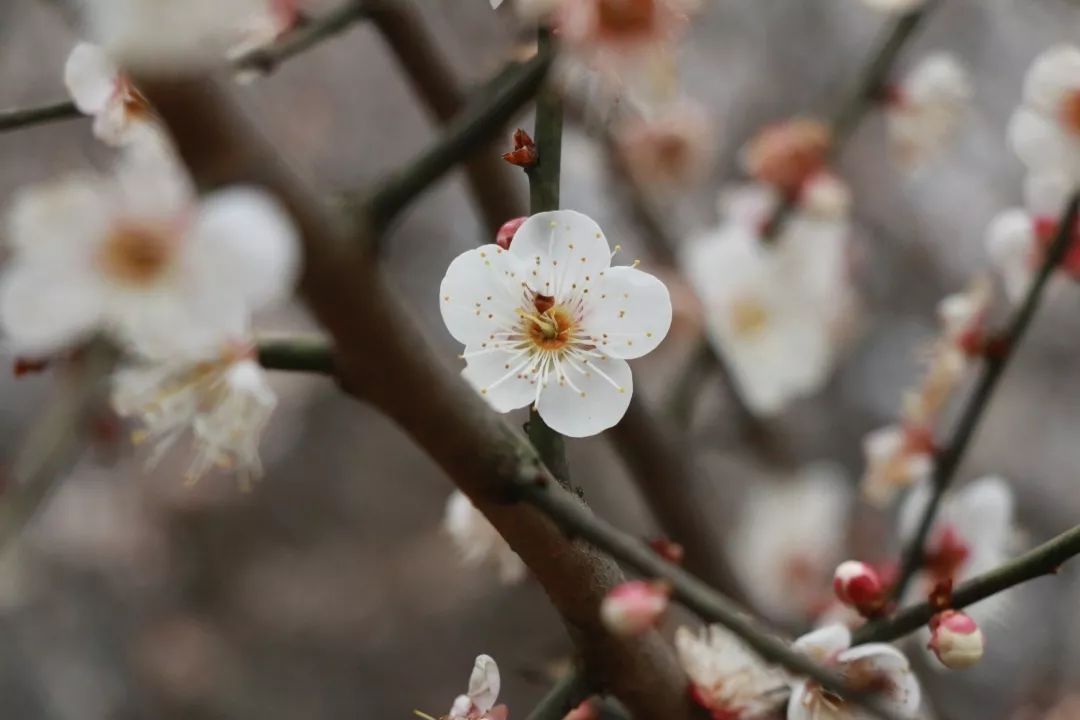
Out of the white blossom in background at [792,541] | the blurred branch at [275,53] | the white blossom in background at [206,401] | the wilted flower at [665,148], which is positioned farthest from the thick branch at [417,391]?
the white blossom in background at [792,541]

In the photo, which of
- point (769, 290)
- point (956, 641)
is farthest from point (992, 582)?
point (769, 290)

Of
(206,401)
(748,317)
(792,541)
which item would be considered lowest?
(792,541)

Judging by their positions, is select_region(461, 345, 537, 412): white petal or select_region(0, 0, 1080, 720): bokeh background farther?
select_region(0, 0, 1080, 720): bokeh background

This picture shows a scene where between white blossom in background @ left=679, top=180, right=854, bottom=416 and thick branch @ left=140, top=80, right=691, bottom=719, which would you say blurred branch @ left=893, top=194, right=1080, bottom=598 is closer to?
thick branch @ left=140, top=80, right=691, bottom=719

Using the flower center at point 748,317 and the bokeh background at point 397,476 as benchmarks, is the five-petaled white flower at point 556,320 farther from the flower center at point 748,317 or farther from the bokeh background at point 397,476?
the bokeh background at point 397,476

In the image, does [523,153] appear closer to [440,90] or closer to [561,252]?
[561,252]

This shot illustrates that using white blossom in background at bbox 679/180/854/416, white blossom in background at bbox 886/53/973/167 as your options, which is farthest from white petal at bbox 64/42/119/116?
white blossom in background at bbox 886/53/973/167

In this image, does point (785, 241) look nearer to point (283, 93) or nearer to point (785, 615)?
point (785, 615)

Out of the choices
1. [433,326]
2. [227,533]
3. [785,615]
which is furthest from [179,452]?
[785,615]
